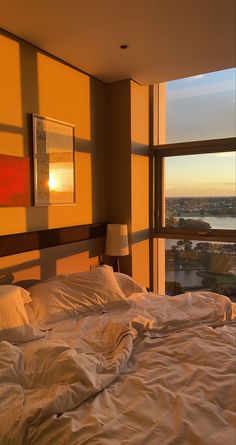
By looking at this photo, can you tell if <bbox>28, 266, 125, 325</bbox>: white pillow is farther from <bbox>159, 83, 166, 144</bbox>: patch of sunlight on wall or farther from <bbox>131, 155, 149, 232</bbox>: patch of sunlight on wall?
<bbox>159, 83, 166, 144</bbox>: patch of sunlight on wall

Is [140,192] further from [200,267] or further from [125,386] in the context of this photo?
[125,386]

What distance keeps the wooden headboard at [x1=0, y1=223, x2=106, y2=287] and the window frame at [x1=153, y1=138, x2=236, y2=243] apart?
0.77 m

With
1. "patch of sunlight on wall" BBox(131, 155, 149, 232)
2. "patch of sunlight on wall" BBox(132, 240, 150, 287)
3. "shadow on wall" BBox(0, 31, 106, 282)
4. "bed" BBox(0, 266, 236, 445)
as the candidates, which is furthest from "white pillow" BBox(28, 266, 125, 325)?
"patch of sunlight on wall" BBox(131, 155, 149, 232)

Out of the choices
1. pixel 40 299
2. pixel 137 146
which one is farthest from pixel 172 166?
pixel 40 299

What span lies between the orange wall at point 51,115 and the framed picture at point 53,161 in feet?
0.21

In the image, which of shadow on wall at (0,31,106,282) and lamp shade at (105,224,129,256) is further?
lamp shade at (105,224,129,256)

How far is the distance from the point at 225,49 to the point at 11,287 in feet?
7.82

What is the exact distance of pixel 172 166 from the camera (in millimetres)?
3736

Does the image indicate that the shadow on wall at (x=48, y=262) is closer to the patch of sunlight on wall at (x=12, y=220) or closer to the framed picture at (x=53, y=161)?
the patch of sunlight on wall at (x=12, y=220)

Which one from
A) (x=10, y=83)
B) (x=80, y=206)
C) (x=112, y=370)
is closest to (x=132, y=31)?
(x=10, y=83)

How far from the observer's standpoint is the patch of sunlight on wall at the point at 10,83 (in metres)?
2.30

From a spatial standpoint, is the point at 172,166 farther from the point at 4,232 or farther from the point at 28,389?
the point at 28,389

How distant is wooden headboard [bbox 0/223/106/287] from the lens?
2.35 m

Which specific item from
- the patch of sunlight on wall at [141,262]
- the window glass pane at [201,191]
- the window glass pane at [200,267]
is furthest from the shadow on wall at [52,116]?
the window glass pane at [200,267]
